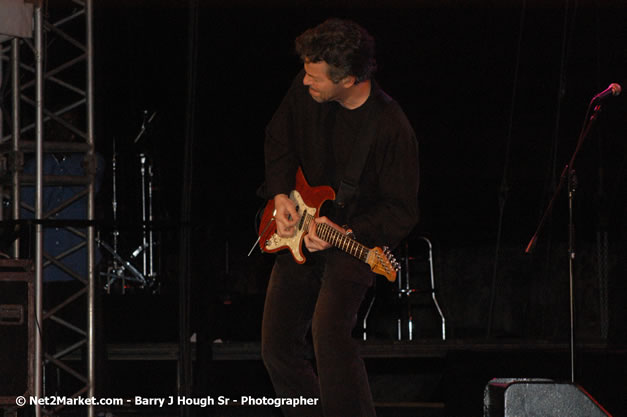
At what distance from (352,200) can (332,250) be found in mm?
227

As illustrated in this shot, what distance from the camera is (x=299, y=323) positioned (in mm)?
3322

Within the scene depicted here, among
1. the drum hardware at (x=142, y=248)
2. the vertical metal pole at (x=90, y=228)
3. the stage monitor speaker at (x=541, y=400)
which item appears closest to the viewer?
the stage monitor speaker at (x=541, y=400)

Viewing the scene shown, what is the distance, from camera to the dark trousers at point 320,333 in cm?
312

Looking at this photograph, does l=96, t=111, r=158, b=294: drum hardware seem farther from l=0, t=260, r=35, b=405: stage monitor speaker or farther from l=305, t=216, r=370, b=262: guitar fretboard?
l=305, t=216, r=370, b=262: guitar fretboard

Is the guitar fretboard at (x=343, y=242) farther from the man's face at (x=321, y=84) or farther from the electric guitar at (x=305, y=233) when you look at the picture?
the man's face at (x=321, y=84)

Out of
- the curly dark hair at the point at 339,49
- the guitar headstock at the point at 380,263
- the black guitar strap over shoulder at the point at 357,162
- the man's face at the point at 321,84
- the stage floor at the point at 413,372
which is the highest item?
the curly dark hair at the point at 339,49

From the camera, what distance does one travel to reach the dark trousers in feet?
10.2

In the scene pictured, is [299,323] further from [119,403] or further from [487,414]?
[119,403]

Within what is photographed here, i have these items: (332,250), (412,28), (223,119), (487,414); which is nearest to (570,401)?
(487,414)

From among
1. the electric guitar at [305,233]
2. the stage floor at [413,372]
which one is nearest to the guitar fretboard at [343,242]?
the electric guitar at [305,233]

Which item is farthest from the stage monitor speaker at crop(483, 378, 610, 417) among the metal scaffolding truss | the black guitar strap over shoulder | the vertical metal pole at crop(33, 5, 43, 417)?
the vertical metal pole at crop(33, 5, 43, 417)

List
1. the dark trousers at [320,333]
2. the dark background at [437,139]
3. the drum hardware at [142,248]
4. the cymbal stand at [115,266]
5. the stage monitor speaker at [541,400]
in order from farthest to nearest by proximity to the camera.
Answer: the drum hardware at [142,248] < the cymbal stand at [115,266] < the dark background at [437,139] < the dark trousers at [320,333] < the stage monitor speaker at [541,400]

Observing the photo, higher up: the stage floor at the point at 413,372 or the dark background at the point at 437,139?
the dark background at the point at 437,139

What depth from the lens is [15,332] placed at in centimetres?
434
